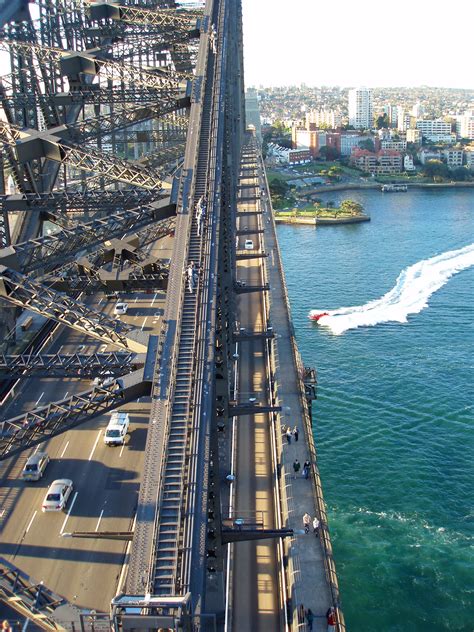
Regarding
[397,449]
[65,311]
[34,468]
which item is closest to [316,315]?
[397,449]

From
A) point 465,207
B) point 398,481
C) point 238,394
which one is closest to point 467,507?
point 398,481

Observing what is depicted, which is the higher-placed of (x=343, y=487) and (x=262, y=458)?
(x=262, y=458)

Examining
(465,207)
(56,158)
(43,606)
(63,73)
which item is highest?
(63,73)

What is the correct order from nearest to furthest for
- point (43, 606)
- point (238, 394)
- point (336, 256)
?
point (43, 606)
point (238, 394)
point (336, 256)

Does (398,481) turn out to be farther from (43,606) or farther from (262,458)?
(43,606)

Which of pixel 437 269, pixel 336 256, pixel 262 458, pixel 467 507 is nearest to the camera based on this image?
pixel 262 458

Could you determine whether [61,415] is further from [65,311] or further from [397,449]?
[397,449]

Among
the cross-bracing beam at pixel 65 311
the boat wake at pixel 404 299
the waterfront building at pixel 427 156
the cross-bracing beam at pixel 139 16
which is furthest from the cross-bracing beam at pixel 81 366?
the waterfront building at pixel 427 156

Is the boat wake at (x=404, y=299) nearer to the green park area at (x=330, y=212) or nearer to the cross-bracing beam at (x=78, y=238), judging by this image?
the green park area at (x=330, y=212)
